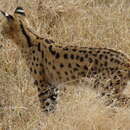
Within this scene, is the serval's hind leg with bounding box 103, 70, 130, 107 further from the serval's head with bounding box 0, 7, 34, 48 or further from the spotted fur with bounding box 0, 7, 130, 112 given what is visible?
the serval's head with bounding box 0, 7, 34, 48

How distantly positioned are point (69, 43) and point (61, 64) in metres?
1.05

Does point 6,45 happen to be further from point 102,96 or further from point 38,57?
point 102,96

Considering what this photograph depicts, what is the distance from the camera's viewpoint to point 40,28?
5750 millimetres

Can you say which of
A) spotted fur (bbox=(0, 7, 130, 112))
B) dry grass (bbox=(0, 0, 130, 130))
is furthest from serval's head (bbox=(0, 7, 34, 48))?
dry grass (bbox=(0, 0, 130, 130))

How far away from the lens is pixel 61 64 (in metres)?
4.33

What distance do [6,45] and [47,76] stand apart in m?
1.00

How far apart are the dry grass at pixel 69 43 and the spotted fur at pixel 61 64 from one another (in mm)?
101

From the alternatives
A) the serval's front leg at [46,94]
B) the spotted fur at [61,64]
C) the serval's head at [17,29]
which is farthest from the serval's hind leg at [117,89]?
the serval's head at [17,29]

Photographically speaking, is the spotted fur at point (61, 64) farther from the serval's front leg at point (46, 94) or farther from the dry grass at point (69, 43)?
the dry grass at point (69, 43)

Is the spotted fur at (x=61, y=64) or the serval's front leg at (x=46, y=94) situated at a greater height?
the spotted fur at (x=61, y=64)

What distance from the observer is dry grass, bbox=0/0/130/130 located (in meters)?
3.88

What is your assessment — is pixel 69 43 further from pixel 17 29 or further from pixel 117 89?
pixel 117 89

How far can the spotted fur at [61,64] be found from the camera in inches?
155

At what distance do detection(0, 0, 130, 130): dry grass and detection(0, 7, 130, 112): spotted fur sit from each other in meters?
0.10
